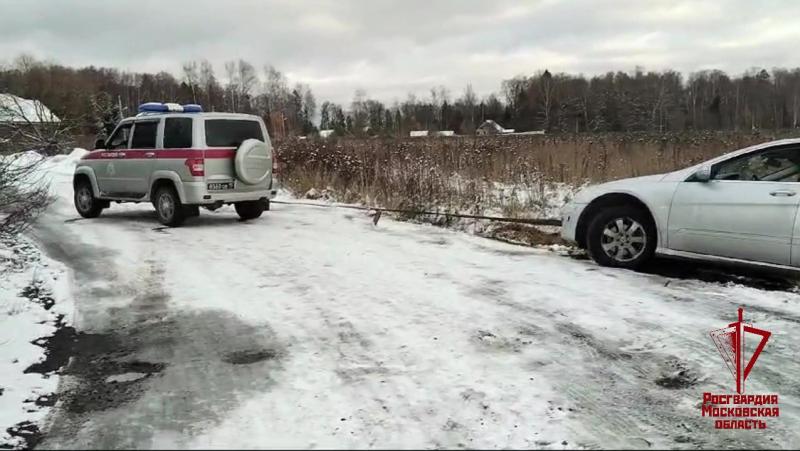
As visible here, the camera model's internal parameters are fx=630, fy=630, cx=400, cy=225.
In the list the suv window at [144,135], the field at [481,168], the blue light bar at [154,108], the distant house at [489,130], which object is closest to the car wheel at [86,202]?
the suv window at [144,135]

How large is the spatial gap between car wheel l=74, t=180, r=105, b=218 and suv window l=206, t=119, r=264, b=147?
350cm

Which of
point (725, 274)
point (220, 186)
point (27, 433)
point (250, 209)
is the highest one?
point (220, 186)

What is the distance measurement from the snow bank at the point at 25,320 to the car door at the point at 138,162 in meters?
2.85

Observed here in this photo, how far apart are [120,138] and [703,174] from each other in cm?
1034

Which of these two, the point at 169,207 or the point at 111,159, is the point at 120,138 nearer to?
the point at 111,159

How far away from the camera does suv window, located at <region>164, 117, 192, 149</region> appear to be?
10.9 m

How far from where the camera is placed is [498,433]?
3.29 m

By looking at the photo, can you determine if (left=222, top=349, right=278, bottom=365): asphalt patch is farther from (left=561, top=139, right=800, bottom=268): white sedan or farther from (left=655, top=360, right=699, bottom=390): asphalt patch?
(left=561, top=139, right=800, bottom=268): white sedan

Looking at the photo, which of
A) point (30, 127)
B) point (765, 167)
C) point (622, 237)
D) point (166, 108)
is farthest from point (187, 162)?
point (765, 167)

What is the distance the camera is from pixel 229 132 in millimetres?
11180

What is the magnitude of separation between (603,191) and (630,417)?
14.2ft

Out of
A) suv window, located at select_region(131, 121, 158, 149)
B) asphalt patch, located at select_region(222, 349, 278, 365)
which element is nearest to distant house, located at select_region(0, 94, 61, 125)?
asphalt patch, located at select_region(222, 349, 278, 365)

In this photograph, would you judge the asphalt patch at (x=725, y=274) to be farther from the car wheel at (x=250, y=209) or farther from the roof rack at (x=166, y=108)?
the roof rack at (x=166, y=108)

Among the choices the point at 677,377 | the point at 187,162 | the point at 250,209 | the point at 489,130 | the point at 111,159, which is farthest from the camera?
the point at 489,130
